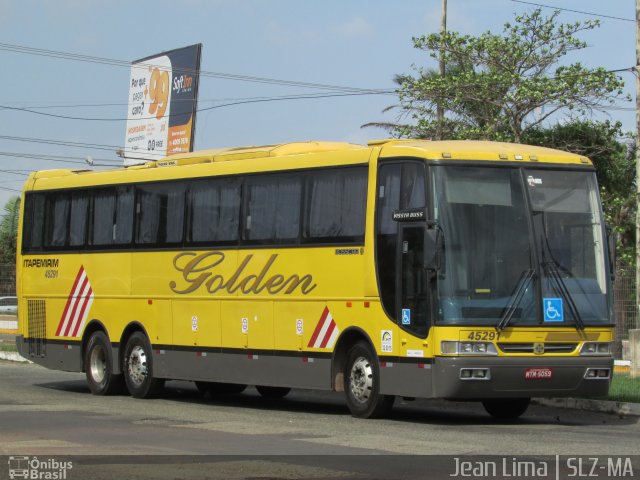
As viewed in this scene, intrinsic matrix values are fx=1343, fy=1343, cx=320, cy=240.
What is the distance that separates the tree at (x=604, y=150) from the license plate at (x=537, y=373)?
19.6 m

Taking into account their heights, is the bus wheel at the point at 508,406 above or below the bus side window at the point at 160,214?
below

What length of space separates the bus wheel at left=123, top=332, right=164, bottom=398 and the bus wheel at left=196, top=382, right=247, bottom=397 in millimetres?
1195

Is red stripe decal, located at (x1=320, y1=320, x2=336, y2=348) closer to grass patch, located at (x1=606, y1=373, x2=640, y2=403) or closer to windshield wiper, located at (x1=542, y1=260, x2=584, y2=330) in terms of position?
windshield wiper, located at (x1=542, y1=260, x2=584, y2=330)

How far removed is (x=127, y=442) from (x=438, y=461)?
345 centimetres

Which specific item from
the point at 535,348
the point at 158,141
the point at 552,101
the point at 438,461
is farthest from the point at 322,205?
the point at 158,141

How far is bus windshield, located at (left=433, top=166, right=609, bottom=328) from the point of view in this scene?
16.1 m

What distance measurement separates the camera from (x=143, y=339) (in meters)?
21.5

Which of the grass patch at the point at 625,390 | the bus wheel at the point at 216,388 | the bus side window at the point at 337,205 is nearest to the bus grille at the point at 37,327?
the bus wheel at the point at 216,388

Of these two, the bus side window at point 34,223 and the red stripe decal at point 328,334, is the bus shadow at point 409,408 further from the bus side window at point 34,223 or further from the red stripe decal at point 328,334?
the bus side window at point 34,223

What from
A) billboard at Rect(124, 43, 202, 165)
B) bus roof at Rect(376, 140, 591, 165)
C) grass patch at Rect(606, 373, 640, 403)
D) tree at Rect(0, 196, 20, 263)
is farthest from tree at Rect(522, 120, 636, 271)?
tree at Rect(0, 196, 20, 263)

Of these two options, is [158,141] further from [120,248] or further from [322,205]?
[322,205]

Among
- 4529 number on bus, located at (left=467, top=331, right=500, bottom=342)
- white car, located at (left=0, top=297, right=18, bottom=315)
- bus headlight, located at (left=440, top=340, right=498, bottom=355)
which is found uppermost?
white car, located at (left=0, top=297, right=18, bottom=315)

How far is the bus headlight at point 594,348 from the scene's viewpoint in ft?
54.5

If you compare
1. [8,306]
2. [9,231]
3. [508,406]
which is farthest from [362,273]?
[9,231]
